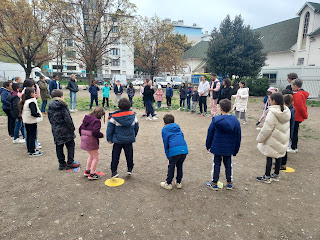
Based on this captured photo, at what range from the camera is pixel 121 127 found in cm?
406

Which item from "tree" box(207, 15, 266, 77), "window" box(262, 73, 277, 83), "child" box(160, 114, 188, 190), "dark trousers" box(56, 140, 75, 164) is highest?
"tree" box(207, 15, 266, 77)

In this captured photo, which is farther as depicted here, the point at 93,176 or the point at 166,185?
the point at 93,176

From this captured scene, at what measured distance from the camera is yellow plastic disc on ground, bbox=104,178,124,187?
13.7 feet

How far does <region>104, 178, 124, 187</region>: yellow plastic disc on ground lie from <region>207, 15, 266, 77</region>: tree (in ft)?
68.2

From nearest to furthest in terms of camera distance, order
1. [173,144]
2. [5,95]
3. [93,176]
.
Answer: [173,144] < [93,176] < [5,95]

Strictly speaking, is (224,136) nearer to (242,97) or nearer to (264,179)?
(264,179)

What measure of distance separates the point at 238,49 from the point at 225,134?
2057 centimetres

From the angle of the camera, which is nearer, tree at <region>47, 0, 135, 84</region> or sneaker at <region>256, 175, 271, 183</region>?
sneaker at <region>256, 175, 271, 183</region>

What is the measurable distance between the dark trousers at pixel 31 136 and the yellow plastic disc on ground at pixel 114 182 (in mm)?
2489

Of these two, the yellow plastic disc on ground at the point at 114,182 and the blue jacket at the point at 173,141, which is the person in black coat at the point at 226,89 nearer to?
the blue jacket at the point at 173,141

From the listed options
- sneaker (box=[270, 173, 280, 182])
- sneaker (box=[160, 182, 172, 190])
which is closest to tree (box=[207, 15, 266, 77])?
sneaker (box=[270, 173, 280, 182])

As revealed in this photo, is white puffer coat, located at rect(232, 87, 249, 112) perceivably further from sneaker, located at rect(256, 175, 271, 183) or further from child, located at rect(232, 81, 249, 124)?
sneaker, located at rect(256, 175, 271, 183)

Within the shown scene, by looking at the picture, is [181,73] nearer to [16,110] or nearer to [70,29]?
[70,29]

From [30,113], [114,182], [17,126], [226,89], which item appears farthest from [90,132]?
[226,89]
